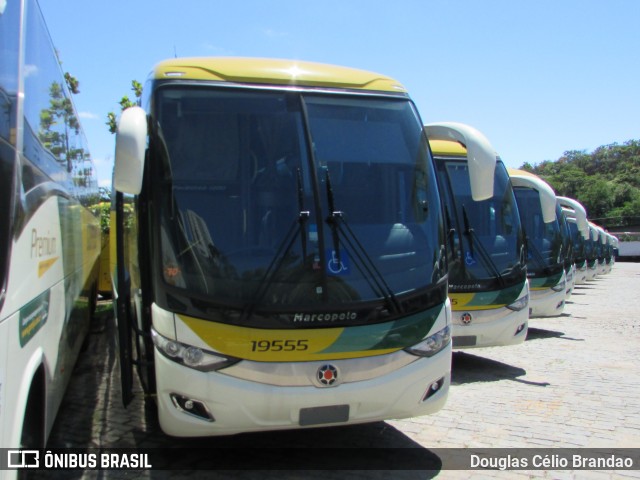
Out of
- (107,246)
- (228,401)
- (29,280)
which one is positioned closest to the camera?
(29,280)

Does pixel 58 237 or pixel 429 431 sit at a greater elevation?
pixel 58 237

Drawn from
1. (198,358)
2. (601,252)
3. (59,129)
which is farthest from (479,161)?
(601,252)

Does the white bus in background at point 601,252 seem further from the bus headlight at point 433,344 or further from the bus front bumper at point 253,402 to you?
the bus front bumper at point 253,402

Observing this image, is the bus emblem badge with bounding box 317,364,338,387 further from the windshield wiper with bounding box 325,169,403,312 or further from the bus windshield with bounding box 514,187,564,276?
the bus windshield with bounding box 514,187,564,276

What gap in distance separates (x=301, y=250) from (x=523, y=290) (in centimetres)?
497

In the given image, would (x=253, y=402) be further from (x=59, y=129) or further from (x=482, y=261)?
(x=482, y=261)

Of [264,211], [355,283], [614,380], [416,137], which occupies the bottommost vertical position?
[614,380]

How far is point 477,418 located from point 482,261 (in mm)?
2706

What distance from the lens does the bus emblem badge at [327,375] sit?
4.29m

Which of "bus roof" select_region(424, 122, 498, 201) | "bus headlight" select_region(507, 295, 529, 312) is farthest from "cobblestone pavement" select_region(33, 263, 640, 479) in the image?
"bus roof" select_region(424, 122, 498, 201)

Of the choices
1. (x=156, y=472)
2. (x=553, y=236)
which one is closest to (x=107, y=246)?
(x=553, y=236)

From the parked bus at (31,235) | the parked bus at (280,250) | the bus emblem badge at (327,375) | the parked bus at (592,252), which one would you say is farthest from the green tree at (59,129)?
the parked bus at (592,252)

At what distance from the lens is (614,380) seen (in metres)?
7.91

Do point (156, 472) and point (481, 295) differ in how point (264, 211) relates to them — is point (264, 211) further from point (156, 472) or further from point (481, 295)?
point (481, 295)
